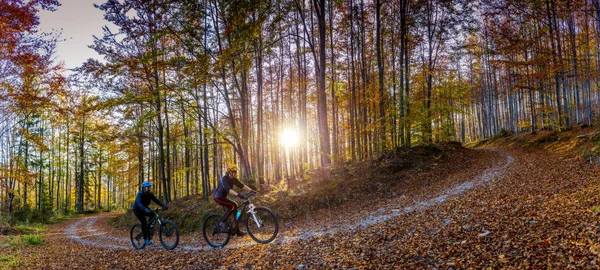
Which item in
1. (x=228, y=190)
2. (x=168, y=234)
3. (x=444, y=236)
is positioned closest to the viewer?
(x=444, y=236)

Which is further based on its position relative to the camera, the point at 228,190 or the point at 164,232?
the point at 164,232

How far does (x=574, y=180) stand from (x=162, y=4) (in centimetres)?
1740

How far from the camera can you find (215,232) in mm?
7809

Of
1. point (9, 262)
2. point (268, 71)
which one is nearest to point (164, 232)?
point (9, 262)

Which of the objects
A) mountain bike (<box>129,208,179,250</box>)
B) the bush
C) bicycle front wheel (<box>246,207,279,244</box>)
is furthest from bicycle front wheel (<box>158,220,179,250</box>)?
the bush

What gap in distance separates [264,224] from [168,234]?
3.09 m

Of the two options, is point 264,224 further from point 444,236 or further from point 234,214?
point 444,236

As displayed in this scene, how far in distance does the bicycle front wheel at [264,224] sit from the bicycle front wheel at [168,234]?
2300mm

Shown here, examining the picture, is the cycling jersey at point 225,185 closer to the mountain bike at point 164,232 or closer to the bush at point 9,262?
the mountain bike at point 164,232

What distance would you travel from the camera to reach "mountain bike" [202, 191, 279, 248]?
7324 millimetres

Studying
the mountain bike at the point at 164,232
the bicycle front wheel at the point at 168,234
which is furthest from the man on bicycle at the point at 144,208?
the bicycle front wheel at the point at 168,234

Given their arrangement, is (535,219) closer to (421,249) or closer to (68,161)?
(421,249)

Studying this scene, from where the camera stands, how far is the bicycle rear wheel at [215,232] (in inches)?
307

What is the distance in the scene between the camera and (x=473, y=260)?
161 inches
